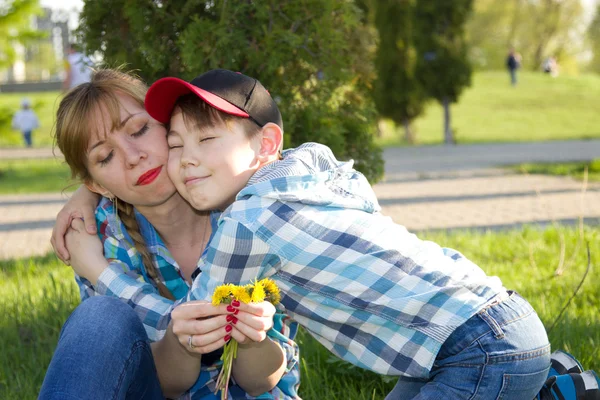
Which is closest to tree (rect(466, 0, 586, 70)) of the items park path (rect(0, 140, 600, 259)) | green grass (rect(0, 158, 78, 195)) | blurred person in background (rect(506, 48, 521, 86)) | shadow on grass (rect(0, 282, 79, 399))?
blurred person in background (rect(506, 48, 521, 86))

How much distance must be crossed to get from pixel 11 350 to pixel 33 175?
10.2 m

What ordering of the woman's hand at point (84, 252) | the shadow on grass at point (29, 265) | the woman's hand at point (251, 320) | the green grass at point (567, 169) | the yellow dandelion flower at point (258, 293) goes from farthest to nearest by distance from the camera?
the green grass at point (567, 169), the shadow on grass at point (29, 265), the woman's hand at point (84, 252), the woman's hand at point (251, 320), the yellow dandelion flower at point (258, 293)

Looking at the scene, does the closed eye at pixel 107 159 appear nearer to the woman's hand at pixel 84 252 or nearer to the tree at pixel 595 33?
the woman's hand at pixel 84 252

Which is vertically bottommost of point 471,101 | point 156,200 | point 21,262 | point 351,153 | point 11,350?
point 471,101

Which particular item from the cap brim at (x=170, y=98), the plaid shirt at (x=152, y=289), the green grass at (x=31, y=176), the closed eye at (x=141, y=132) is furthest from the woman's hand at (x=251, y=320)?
the green grass at (x=31, y=176)

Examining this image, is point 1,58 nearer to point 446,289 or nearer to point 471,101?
point 446,289

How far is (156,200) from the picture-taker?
2404mm

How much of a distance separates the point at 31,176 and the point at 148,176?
1120 cm

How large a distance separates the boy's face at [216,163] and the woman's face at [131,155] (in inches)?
12.7

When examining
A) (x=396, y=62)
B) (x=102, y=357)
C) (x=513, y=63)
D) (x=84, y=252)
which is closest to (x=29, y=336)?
(x=84, y=252)

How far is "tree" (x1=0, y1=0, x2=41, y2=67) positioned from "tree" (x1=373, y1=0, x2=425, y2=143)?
7.45 meters

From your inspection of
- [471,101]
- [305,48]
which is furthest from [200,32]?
[471,101]

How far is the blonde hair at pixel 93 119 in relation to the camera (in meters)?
2.34

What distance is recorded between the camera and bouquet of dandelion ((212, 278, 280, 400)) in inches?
59.6
